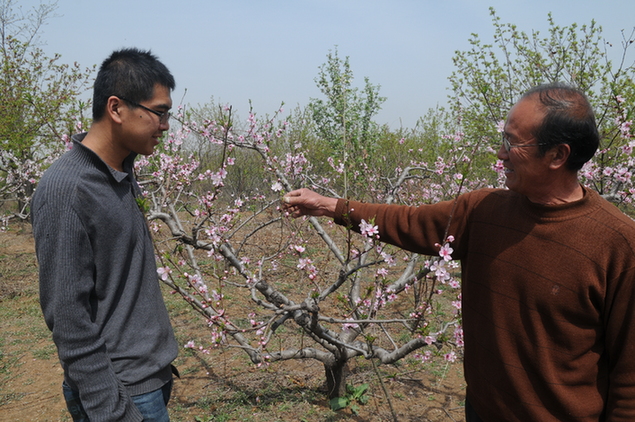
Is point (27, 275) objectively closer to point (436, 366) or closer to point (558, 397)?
point (436, 366)

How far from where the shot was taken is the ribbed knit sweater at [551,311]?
143cm

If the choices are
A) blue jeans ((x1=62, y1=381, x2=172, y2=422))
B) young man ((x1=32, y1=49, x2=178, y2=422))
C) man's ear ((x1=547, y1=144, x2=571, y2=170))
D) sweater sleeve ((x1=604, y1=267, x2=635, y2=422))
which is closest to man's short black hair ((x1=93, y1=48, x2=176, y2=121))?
young man ((x1=32, y1=49, x2=178, y2=422))

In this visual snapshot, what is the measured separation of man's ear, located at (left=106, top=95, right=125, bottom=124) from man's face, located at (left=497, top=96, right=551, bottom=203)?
56.4 inches

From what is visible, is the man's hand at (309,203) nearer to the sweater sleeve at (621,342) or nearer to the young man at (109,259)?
the young man at (109,259)

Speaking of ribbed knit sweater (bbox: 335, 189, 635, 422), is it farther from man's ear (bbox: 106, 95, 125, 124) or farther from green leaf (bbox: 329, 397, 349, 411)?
green leaf (bbox: 329, 397, 349, 411)

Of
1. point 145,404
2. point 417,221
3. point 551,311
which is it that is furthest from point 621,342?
point 145,404

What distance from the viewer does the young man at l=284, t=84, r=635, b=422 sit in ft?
4.71

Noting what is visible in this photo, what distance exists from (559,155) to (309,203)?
44.7 inches

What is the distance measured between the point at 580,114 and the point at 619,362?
2.85ft

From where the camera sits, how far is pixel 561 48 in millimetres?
7648

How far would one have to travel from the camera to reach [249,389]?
3936mm

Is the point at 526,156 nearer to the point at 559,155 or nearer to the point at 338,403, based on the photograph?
the point at 559,155

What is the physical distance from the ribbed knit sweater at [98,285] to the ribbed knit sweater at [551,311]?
1.25 meters

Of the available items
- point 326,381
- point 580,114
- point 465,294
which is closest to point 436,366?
point 326,381
